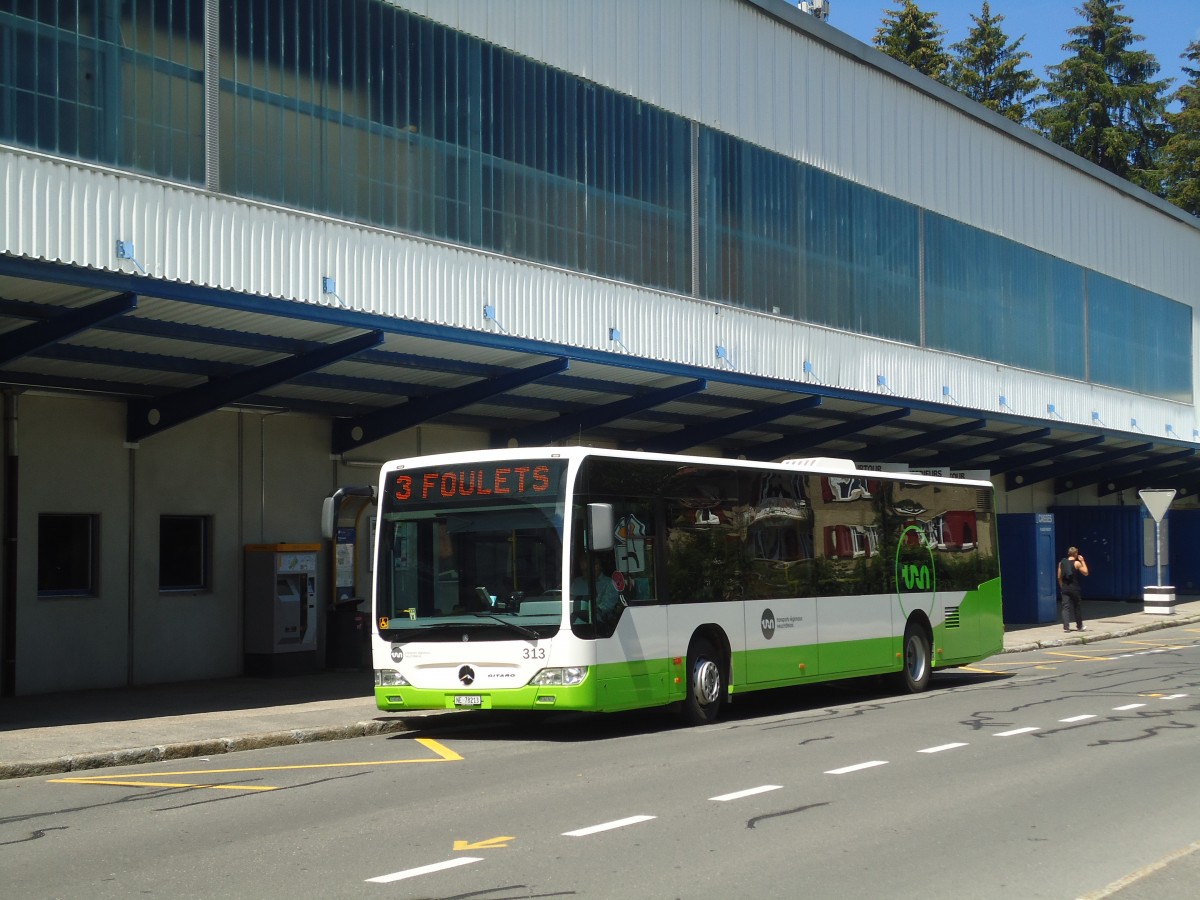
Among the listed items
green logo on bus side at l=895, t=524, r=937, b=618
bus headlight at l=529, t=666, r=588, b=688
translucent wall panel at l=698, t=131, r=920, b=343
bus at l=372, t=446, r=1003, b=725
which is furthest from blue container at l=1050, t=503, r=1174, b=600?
bus headlight at l=529, t=666, r=588, b=688

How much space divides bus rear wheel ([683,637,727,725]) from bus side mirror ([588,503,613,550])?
210 centimetres

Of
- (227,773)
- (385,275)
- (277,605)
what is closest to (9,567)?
(277,605)

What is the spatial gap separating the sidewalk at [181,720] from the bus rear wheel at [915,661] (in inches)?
250

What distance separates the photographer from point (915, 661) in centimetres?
1955

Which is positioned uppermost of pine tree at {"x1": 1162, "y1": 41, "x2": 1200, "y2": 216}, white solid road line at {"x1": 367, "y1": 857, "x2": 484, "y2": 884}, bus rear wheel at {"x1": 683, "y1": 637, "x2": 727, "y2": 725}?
pine tree at {"x1": 1162, "y1": 41, "x2": 1200, "y2": 216}

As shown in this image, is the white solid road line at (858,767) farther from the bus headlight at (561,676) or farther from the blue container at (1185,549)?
the blue container at (1185,549)

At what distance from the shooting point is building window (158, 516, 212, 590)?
1938cm

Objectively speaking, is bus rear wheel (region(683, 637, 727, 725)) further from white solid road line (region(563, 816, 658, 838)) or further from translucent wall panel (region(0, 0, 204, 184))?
translucent wall panel (region(0, 0, 204, 184))

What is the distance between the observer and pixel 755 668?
1625 centimetres

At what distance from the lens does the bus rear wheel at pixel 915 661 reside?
19312 mm

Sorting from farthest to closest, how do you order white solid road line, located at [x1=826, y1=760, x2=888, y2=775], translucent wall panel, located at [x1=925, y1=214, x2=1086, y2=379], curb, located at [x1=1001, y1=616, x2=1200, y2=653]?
translucent wall panel, located at [x1=925, y1=214, x2=1086, y2=379]
curb, located at [x1=1001, y1=616, x2=1200, y2=653]
white solid road line, located at [x1=826, y1=760, x2=888, y2=775]

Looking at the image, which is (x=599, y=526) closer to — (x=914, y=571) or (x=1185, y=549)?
(x=914, y=571)

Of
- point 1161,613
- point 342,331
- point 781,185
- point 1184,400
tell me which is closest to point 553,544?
point 342,331

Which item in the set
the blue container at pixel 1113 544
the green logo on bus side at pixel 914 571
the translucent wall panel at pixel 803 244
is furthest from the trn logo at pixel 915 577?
the blue container at pixel 1113 544
